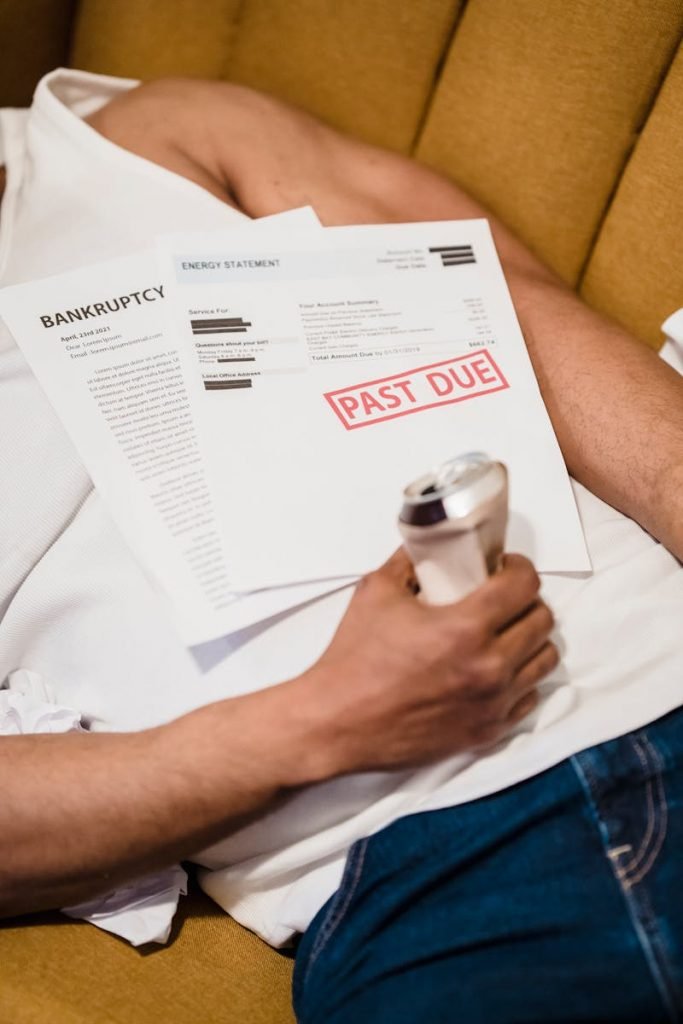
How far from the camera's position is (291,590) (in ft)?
2.29

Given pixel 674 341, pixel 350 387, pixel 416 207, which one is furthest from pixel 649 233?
pixel 350 387

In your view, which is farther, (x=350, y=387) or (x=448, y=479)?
(x=350, y=387)

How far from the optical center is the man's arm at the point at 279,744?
1.99 ft

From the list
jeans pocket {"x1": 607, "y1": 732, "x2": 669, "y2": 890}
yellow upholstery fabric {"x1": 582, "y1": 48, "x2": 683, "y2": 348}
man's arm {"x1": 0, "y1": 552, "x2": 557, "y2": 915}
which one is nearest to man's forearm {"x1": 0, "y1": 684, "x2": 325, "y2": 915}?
man's arm {"x1": 0, "y1": 552, "x2": 557, "y2": 915}

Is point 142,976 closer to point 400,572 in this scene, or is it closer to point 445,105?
point 400,572

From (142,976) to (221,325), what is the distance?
53cm

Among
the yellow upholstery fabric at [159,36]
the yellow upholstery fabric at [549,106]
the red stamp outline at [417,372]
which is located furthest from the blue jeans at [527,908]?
the yellow upholstery fabric at [159,36]

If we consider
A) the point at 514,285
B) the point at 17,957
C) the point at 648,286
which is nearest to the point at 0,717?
the point at 17,957

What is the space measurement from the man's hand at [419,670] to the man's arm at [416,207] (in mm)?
231

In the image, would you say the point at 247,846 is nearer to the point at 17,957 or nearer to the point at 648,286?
the point at 17,957

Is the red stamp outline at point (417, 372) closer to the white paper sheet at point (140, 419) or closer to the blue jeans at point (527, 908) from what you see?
the white paper sheet at point (140, 419)

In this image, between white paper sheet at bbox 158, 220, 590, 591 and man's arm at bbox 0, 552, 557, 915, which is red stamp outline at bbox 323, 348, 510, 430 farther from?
man's arm at bbox 0, 552, 557, 915

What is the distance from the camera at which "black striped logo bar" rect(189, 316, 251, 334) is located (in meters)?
0.80

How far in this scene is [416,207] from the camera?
37.6 inches
